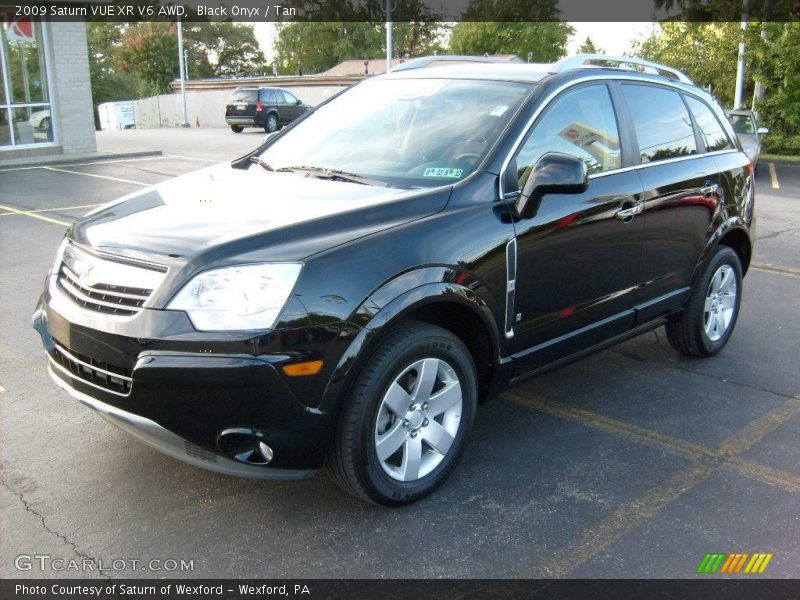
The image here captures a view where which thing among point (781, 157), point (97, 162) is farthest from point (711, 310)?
point (781, 157)

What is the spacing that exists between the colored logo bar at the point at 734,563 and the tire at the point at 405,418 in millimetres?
1121

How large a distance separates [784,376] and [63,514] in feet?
14.3

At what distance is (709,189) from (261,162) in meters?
2.80

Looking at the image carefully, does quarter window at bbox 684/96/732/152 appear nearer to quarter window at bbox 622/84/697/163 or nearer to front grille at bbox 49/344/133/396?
Result: quarter window at bbox 622/84/697/163

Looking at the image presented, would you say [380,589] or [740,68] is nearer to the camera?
[380,589]

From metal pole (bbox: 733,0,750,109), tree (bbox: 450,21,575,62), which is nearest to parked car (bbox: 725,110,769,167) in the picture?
metal pole (bbox: 733,0,750,109)

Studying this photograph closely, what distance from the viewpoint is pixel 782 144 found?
23.8m

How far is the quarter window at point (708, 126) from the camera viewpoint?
5230mm

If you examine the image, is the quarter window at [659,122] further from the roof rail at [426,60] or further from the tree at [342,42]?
the tree at [342,42]

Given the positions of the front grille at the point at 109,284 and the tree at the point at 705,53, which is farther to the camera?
the tree at the point at 705,53

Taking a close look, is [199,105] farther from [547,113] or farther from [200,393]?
[200,393]

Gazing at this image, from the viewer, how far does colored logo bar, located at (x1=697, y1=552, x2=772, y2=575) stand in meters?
3.11

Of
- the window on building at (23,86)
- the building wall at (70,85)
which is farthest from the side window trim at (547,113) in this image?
the building wall at (70,85)

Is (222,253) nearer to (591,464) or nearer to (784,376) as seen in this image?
(591,464)
